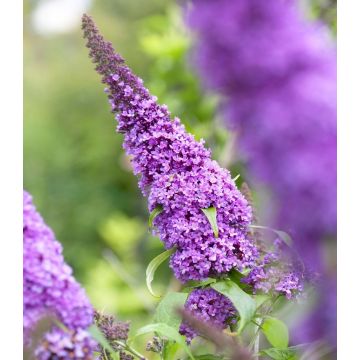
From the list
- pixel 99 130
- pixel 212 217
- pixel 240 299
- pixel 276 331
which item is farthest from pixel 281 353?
pixel 99 130

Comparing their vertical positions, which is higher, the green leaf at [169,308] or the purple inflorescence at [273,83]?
the purple inflorescence at [273,83]

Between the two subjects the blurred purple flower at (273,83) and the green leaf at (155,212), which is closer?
the blurred purple flower at (273,83)

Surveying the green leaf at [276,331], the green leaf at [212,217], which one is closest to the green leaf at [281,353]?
the green leaf at [276,331]

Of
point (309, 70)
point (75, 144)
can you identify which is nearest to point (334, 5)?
point (309, 70)

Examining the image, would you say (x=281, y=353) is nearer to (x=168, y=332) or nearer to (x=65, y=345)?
(x=168, y=332)

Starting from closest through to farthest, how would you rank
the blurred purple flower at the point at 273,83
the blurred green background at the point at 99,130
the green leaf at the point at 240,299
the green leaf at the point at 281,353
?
the blurred purple flower at the point at 273,83
the green leaf at the point at 240,299
the green leaf at the point at 281,353
the blurred green background at the point at 99,130

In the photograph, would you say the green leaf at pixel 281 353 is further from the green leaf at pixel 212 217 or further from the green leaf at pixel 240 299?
the green leaf at pixel 212 217

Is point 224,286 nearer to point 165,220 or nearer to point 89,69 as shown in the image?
point 165,220
